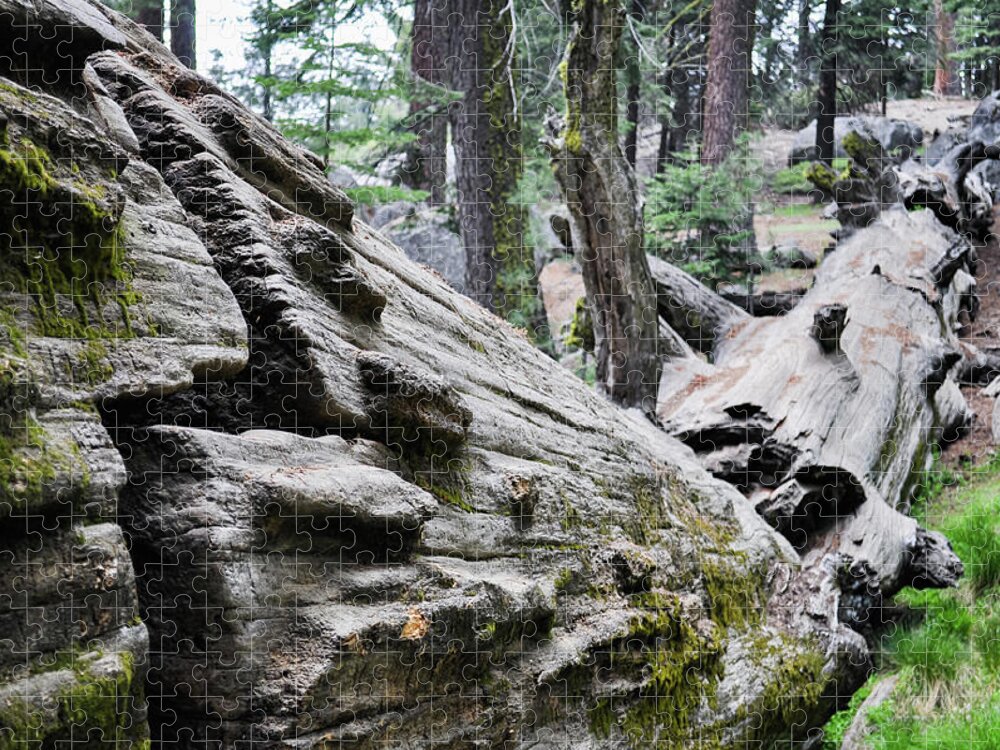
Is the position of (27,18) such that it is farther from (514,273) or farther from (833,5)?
(833,5)

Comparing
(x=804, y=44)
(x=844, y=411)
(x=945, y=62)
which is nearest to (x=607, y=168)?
(x=844, y=411)

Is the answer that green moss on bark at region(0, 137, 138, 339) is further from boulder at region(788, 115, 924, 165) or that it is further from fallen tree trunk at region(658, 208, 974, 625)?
boulder at region(788, 115, 924, 165)

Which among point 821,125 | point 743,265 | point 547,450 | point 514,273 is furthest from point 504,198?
point 821,125

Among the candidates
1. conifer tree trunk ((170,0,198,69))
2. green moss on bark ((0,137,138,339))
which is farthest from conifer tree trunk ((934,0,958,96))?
green moss on bark ((0,137,138,339))

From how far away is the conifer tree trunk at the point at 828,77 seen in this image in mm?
18562

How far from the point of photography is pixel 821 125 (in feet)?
70.6

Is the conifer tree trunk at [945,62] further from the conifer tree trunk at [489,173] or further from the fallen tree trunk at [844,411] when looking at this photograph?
the conifer tree trunk at [489,173]

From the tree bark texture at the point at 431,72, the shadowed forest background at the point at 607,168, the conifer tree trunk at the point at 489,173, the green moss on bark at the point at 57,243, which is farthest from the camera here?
the tree bark texture at the point at 431,72

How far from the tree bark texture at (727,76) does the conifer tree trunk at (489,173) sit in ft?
22.1

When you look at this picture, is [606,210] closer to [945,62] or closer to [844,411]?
[844,411]

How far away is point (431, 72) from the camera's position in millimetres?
14062

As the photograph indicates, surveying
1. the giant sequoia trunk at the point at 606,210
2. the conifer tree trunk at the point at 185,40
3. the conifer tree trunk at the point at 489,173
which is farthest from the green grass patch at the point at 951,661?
the conifer tree trunk at the point at 185,40

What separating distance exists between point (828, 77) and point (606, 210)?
13.7m

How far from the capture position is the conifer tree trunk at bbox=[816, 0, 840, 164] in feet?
60.9
